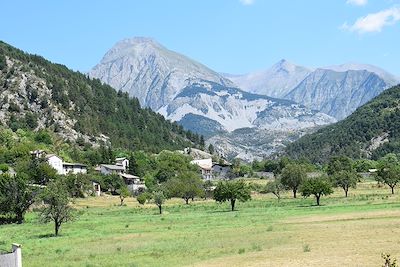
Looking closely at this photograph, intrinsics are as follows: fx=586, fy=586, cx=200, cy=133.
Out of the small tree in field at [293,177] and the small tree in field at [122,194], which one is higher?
the small tree in field at [293,177]

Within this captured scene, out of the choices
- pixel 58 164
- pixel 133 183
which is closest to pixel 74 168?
pixel 58 164

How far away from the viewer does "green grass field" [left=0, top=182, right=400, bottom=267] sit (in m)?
40.6

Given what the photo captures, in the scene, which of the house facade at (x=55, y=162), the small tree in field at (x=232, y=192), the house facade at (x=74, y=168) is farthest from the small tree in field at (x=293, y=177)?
the house facade at (x=55, y=162)

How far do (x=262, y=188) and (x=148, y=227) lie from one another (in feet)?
307

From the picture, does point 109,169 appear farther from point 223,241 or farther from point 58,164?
point 223,241

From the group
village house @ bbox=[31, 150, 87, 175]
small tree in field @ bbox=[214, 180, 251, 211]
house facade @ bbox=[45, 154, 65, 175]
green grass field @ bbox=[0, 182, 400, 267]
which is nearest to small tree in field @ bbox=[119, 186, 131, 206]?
village house @ bbox=[31, 150, 87, 175]

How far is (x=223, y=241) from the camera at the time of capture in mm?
51156

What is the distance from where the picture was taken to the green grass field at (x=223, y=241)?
4062cm

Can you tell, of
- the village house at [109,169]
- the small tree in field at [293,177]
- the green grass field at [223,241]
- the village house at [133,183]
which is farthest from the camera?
the village house at [109,169]

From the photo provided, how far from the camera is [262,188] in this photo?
524 ft

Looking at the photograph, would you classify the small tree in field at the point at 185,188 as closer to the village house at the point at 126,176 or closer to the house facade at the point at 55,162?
the village house at the point at 126,176

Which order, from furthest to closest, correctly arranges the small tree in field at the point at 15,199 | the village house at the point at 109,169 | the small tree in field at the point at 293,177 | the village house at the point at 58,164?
the village house at the point at 109,169 → the village house at the point at 58,164 → the small tree in field at the point at 293,177 → the small tree in field at the point at 15,199

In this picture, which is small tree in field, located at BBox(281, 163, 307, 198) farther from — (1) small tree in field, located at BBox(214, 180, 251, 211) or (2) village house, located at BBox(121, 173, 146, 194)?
(2) village house, located at BBox(121, 173, 146, 194)

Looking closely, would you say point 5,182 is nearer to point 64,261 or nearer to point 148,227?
point 148,227
